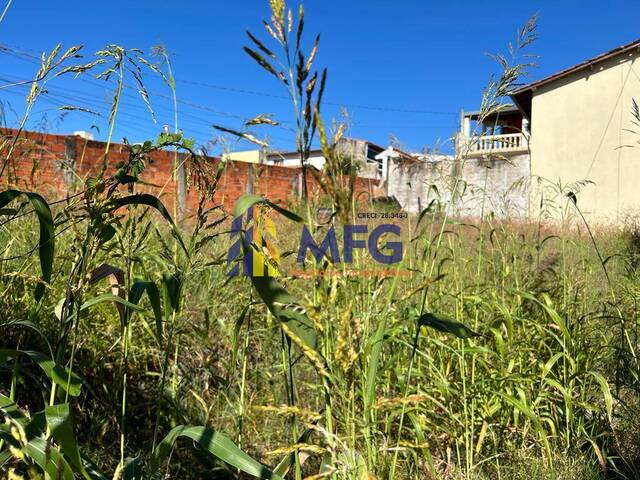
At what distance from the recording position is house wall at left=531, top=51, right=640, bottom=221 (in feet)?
33.4

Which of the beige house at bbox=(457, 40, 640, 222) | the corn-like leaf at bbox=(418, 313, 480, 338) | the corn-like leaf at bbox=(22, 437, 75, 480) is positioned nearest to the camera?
the corn-like leaf at bbox=(22, 437, 75, 480)

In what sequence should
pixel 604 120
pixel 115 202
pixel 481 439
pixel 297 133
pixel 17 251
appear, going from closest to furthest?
pixel 297 133
pixel 115 202
pixel 481 439
pixel 17 251
pixel 604 120

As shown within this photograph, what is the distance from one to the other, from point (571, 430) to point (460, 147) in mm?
962

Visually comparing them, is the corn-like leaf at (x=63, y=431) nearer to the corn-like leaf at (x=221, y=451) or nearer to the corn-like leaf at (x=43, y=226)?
the corn-like leaf at (x=221, y=451)

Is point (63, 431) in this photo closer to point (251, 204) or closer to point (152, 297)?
point (152, 297)

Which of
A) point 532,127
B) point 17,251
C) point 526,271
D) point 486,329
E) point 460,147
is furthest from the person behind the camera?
point 532,127

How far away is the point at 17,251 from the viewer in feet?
6.21

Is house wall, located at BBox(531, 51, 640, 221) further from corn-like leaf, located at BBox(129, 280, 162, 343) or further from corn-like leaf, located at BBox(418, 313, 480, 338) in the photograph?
corn-like leaf, located at BBox(129, 280, 162, 343)

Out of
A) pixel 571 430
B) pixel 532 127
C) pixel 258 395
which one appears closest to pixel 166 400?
pixel 258 395

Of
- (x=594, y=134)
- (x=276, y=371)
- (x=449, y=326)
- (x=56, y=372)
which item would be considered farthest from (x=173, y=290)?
(x=594, y=134)

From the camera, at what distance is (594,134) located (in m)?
10.9

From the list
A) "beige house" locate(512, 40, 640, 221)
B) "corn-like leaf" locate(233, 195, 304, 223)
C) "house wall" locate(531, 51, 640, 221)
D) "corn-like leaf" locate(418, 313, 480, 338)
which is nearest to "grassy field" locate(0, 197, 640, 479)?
"corn-like leaf" locate(418, 313, 480, 338)

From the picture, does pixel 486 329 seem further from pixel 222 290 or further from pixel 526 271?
pixel 222 290

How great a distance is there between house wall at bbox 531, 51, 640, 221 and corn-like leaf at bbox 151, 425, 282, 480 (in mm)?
10018
